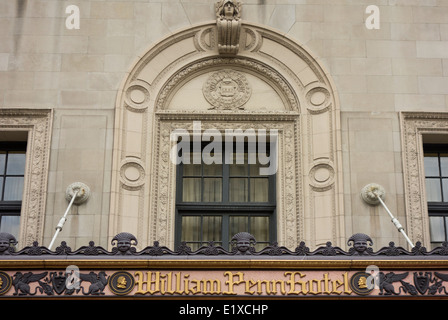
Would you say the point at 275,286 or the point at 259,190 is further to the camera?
the point at 259,190

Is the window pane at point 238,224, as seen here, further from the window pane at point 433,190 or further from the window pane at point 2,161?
the window pane at point 2,161

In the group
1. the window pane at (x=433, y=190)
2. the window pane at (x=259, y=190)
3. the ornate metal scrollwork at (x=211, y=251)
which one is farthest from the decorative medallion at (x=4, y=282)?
the window pane at (x=433, y=190)

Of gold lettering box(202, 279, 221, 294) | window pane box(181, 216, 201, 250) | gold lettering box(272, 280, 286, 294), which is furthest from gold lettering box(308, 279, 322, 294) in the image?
window pane box(181, 216, 201, 250)

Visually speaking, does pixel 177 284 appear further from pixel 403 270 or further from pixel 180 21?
pixel 180 21

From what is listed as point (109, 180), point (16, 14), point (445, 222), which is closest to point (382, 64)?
point (445, 222)

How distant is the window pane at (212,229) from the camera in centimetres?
1738

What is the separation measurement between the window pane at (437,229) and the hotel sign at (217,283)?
156 inches

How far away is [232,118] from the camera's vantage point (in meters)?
17.9

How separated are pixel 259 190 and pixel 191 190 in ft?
5.10

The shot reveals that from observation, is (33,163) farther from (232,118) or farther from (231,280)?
(231,280)

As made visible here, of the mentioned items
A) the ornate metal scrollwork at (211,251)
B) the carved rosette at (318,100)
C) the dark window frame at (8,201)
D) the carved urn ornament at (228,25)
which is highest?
the carved urn ornament at (228,25)

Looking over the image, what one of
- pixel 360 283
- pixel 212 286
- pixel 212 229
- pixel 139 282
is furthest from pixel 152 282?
pixel 212 229

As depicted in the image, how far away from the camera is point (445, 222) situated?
17.7 m

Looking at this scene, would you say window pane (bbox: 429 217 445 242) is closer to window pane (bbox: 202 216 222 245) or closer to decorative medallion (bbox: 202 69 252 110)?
window pane (bbox: 202 216 222 245)
